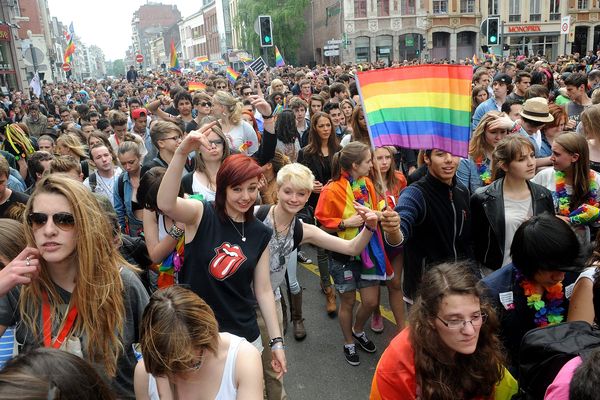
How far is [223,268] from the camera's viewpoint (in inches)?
108

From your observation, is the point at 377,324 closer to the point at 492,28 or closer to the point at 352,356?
the point at 352,356

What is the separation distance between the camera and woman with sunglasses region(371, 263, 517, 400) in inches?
82.0

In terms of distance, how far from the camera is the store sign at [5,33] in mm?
30609

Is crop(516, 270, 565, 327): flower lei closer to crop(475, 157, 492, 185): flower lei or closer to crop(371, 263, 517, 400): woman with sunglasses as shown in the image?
crop(371, 263, 517, 400): woman with sunglasses

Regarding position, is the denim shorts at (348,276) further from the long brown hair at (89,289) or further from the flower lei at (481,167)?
the long brown hair at (89,289)

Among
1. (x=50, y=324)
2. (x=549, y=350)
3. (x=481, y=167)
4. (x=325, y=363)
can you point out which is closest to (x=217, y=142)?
(x=325, y=363)

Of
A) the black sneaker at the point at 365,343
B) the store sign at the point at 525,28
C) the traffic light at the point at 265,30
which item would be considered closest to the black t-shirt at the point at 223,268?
the black sneaker at the point at 365,343

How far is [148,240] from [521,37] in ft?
174

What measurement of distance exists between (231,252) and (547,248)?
1.62m

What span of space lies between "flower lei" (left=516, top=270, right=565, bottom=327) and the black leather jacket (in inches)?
38.4

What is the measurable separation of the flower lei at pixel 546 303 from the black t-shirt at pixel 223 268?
145 cm

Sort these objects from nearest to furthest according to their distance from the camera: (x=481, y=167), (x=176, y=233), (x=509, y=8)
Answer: (x=176, y=233) < (x=481, y=167) < (x=509, y=8)

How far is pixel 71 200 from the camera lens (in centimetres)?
223

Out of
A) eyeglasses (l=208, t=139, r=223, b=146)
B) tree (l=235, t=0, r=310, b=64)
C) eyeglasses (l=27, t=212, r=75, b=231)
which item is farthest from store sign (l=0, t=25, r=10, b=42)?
eyeglasses (l=27, t=212, r=75, b=231)
